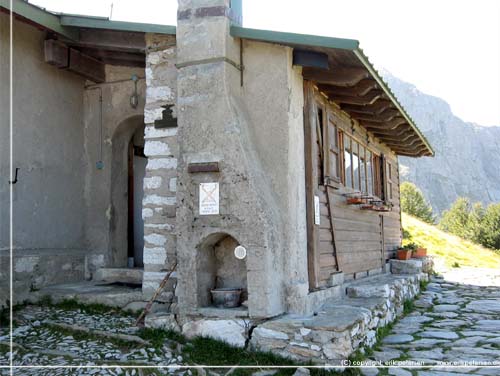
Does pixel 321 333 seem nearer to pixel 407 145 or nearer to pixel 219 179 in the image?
pixel 219 179

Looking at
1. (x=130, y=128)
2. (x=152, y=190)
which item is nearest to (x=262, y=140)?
(x=152, y=190)

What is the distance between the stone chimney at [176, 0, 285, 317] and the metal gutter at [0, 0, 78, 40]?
201cm

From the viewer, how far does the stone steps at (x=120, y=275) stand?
26.1 feet

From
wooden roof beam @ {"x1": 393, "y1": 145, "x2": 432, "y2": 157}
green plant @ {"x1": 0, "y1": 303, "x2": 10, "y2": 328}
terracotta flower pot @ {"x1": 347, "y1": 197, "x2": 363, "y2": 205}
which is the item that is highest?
wooden roof beam @ {"x1": 393, "y1": 145, "x2": 432, "y2": 157}

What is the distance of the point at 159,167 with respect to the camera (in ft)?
23.9

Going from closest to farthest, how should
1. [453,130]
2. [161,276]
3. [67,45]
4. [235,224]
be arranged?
[235,224] → [161,276] → [67,45] → [453,130]

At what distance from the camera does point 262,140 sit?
6.41 metres

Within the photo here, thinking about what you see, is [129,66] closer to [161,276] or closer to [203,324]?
[161,276]

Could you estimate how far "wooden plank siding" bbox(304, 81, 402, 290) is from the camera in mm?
6977

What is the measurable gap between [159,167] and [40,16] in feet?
8.49

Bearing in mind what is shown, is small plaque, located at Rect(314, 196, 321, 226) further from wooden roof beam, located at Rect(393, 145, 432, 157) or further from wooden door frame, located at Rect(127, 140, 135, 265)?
wooden roof beam, located at Rect(393, 145, 432, 157)

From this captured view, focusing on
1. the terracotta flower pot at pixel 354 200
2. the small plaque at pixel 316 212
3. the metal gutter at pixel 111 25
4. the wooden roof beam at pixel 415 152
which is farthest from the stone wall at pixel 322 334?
the wooden roof beam at pixel 415 152

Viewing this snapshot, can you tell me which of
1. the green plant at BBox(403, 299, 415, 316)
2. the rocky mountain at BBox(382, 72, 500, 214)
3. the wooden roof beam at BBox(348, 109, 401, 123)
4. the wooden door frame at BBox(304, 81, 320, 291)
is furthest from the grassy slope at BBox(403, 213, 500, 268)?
the rocky mountain at BBox(382, 72, 500, 214)

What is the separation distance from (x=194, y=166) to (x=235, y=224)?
86 cm
